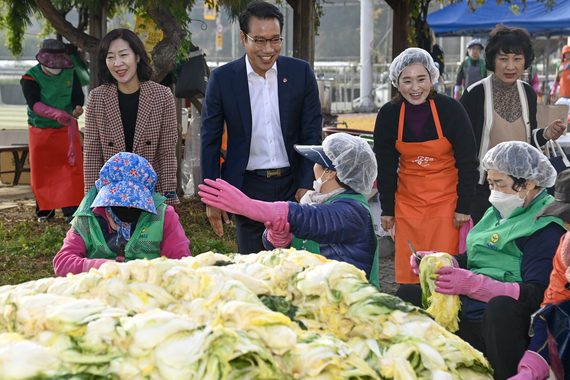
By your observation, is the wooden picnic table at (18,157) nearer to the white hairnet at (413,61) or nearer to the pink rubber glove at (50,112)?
the pink rubber glove at (50,112)

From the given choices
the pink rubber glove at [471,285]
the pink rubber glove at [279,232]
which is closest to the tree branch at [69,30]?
the pink rubber glove at [279,232]

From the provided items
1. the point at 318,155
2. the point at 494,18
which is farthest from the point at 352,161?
the point at 494,18

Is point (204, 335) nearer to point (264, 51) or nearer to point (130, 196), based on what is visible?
point (130, 196)

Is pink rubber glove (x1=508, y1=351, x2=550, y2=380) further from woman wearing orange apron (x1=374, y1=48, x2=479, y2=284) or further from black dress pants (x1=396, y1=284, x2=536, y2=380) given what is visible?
woman wearing orange apron (x1=374, y1=48, x2=479, y2=284)

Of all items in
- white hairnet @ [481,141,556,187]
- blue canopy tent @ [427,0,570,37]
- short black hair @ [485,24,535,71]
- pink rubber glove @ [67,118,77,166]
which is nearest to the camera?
white hairnet @ [481,141,556,187]

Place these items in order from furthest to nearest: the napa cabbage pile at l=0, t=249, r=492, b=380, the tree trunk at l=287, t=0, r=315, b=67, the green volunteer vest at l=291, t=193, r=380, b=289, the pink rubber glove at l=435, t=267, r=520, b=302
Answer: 1. the tree trunk at l=287, t=0, r=315, b=67
2. the green volunteer vest at l=291, t=193, r=380, b=289
3. the pink rubber glove at l=435, t=267, r=520, b=302
4. the napa cabbage pile at l=0, t=249, r=492, b=380

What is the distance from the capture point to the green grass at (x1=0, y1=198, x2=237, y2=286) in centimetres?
499

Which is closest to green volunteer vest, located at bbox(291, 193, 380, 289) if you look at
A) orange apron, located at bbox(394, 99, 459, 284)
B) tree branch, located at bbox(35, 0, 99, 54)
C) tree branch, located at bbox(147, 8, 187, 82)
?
orange apron, located at bbox(394, 99, 459, 284)

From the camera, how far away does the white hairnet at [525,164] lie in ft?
8.63

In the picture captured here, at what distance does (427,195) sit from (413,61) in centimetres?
79

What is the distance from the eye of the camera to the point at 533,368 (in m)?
2.14

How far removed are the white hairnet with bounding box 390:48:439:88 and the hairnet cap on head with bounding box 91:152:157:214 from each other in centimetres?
160

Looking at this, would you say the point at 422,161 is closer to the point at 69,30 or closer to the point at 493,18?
the point at 69,30

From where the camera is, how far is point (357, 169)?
272 cm
